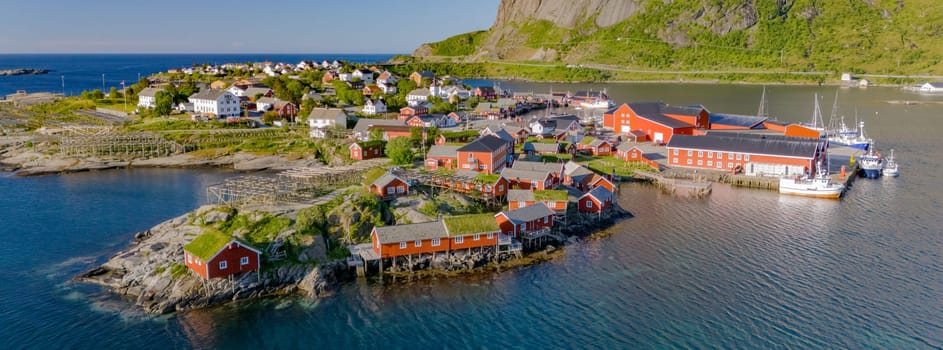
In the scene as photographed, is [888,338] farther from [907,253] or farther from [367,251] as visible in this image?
[367,251]

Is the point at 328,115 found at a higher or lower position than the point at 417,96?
lower

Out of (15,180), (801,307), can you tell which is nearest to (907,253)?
(801,307)

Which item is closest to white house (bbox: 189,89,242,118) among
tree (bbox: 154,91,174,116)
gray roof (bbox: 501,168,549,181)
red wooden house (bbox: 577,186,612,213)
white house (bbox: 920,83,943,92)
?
tree (bbox: 154,91,174,116)

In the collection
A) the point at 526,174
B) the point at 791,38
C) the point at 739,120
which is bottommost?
the point at 526,174

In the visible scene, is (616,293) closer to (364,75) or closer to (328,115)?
(328,115)

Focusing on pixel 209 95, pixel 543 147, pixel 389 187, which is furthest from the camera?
pixel 209 95

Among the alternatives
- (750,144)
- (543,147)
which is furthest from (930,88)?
(543,147)
